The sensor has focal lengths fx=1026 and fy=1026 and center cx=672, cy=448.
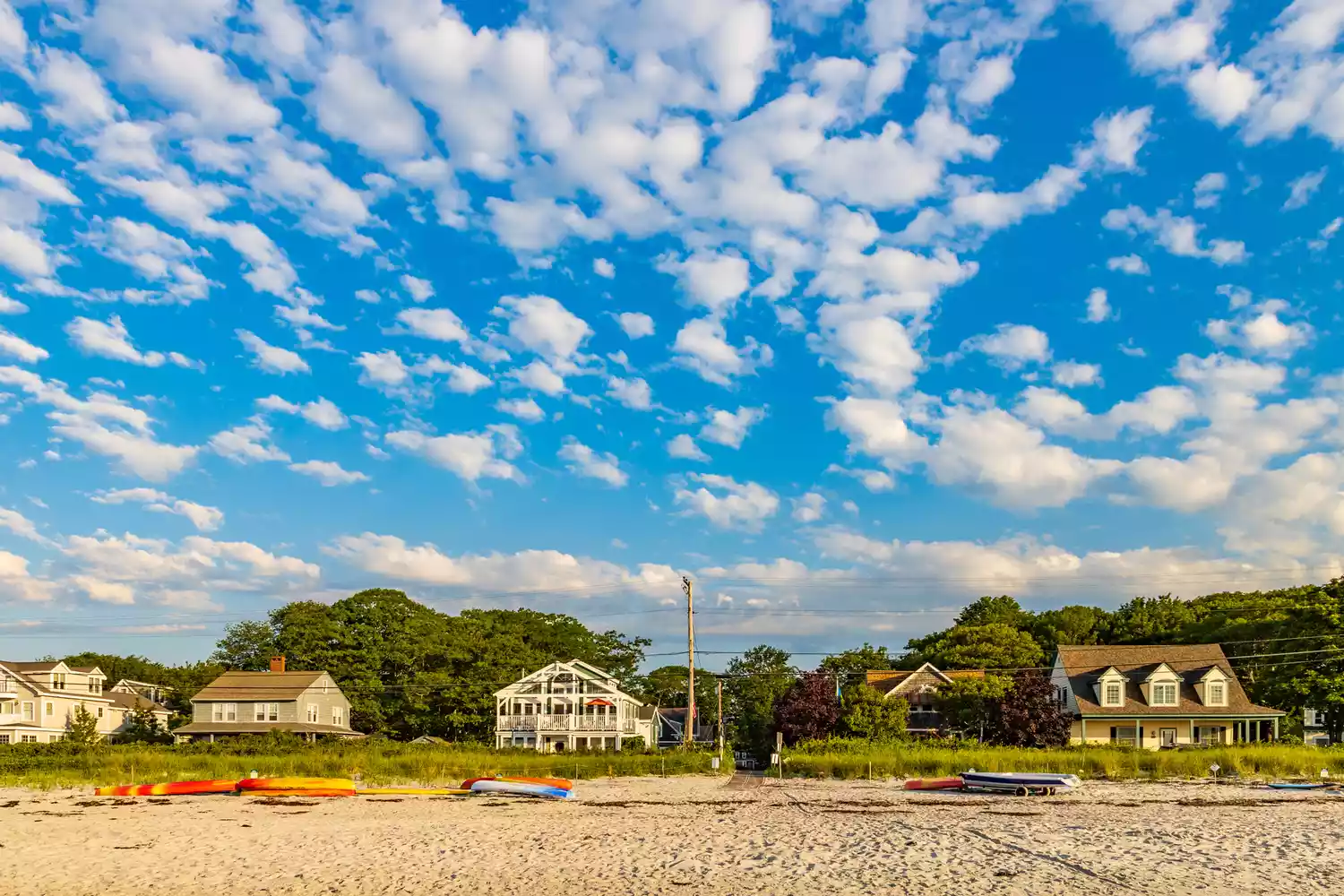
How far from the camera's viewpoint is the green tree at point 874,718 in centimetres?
5081

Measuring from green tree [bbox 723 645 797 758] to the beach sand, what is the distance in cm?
3190

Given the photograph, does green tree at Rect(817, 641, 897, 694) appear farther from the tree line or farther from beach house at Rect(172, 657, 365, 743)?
beach house at Rect(172, 657, 365, 743)

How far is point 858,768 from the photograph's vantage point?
40656 millimetres

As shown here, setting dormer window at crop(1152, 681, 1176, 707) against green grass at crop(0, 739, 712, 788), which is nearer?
green grass at crop(0, 739, 712, 788)

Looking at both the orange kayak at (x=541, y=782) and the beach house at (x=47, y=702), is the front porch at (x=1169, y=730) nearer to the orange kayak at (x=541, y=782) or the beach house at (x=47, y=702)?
the orange kayak at (x=541, y=782)

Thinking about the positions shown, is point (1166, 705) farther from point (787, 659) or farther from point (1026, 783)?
point (787, 659)

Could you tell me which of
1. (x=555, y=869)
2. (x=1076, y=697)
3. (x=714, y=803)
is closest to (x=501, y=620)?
(x=1076, y=697)

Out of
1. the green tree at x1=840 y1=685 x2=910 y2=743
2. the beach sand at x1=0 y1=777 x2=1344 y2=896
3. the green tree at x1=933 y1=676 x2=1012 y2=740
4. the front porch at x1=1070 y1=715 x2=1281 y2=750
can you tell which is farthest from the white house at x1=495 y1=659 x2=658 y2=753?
the beach sand at x1=0 y1=777 x2=1344 y2=896

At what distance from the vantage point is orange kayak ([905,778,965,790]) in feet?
113

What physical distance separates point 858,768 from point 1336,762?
17870mm

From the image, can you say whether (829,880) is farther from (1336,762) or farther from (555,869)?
(1336,762)

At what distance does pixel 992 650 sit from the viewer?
2773 inches

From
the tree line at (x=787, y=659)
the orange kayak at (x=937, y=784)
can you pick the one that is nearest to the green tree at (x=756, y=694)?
the tree line at (x=787, y=659)

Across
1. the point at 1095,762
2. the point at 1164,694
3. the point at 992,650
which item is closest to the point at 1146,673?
the point at 1164,694
